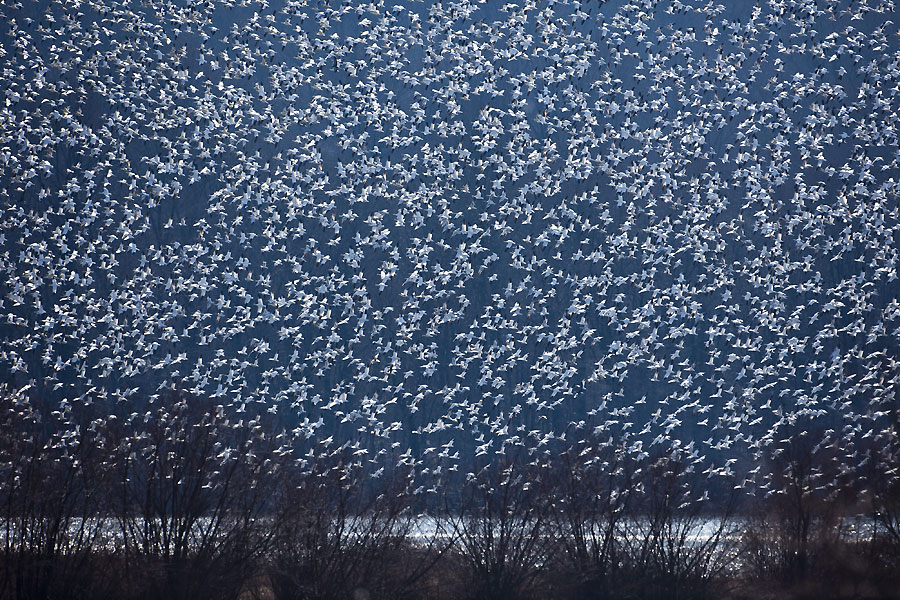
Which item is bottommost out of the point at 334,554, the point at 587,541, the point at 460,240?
the point at 334,554

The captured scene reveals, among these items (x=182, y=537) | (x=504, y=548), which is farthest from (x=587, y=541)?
(x=182, y=537)

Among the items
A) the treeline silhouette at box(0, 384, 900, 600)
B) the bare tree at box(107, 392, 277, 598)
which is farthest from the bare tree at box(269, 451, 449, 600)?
the bare tree at box(107, 392, 277, 598)

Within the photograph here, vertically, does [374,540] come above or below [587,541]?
below

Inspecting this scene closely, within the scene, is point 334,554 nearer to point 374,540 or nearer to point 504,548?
point 374,540

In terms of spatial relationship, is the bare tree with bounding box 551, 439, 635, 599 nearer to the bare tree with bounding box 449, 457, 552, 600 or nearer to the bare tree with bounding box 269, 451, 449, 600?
the bare tree with bounding box 449, 457, 552, 600

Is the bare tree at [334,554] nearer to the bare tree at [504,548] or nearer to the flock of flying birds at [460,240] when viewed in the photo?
the bare tree at [504,548]

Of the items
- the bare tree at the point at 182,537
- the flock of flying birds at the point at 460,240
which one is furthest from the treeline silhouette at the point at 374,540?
the flock of flying birds at the point at 460,240

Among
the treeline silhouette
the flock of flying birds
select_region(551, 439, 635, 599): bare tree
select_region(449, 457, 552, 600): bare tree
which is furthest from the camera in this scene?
the flock of flying birds
